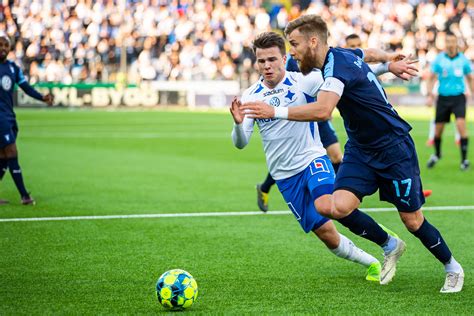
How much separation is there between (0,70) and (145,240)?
4.04 meters

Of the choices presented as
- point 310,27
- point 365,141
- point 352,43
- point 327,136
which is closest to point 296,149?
point 365,141

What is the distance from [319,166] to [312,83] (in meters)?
0.73

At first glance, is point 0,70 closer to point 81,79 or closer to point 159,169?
point 159,169

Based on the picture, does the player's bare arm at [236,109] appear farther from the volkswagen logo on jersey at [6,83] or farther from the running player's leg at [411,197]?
the volkswagen logo on jersey at [6,83]

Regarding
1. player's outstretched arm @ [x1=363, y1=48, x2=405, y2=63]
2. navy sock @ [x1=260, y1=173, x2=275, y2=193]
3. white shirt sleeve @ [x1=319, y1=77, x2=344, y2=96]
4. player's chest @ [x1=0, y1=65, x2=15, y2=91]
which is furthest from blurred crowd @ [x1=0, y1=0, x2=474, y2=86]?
white shirt sleeve @ [x1=319, y1=77, x2=344, y2=96]

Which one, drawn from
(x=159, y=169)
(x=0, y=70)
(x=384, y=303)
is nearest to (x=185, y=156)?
(x=159, y=169)

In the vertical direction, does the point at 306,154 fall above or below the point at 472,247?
above

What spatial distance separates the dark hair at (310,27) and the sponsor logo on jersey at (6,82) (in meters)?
6.37

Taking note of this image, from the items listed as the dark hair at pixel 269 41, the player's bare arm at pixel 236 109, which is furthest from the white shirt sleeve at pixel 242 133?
the dark hair at pixel 269 41

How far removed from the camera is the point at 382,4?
4347cm

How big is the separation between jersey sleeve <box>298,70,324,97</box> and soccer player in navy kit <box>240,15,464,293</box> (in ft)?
2.24

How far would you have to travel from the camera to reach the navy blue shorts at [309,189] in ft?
24.1

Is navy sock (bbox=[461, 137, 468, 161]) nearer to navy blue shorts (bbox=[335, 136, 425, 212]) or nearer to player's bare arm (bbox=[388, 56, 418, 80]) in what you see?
player's bare arm (bbox=[388, 56, 418, 80])

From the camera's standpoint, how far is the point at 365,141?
6867mm
